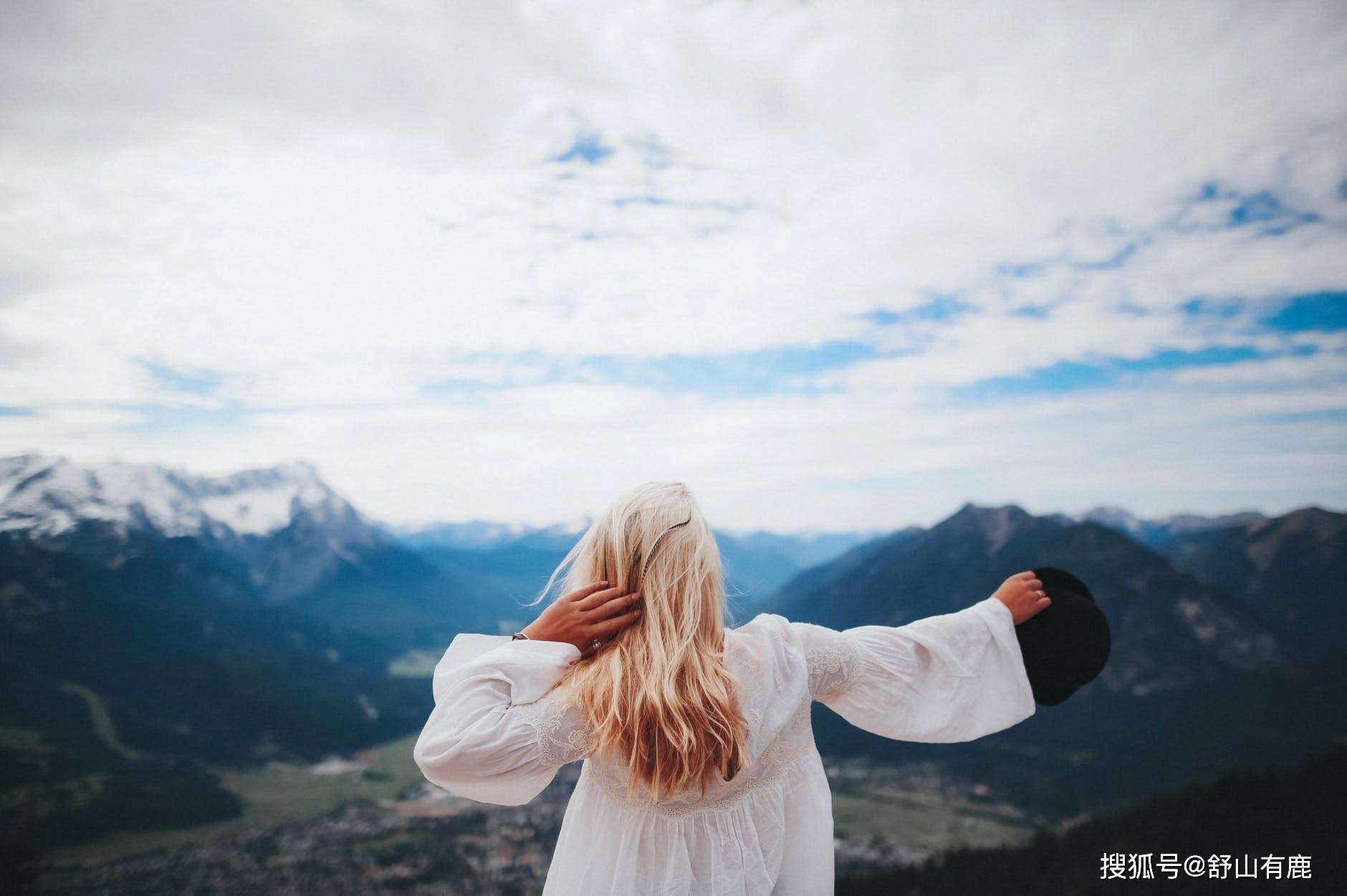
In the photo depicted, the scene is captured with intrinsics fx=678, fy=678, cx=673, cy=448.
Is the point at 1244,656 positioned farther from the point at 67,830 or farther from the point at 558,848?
the point at 67,830

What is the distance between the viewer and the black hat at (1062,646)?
2.91 meters

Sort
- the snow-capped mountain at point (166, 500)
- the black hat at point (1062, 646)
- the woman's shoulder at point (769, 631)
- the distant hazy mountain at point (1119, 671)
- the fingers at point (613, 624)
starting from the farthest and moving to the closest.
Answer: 1. the distant hazy mountain at point (1119, 671)
2. the snow-capped mountain at point (166, 500)
3. the black hat at point (1062, 646)
4. the woman's shoulder at point (769, 631)
5. the fingers at point (613, 624)

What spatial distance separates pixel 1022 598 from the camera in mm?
3008

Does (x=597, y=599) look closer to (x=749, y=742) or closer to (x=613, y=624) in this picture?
(x=613, y=624)

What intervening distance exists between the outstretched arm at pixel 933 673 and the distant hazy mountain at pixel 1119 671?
268 feet

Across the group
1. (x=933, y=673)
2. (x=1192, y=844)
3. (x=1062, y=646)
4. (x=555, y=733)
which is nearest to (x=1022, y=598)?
(x=1062, y=646)

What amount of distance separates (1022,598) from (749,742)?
1517mm

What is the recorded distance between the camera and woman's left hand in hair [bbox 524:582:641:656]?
7.32 feet

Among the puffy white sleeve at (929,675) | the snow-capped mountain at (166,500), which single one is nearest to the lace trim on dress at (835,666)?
the puffy white sleeve at (929,675)

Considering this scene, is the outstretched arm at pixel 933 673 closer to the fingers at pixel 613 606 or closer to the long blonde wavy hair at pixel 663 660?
the long blonde wavy hair at pixel 663 660

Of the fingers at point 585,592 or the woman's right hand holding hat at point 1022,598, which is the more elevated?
the fingers at point 585,592

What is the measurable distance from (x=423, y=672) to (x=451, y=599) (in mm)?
53526

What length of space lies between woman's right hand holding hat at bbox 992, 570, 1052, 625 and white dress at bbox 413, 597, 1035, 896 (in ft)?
1.06

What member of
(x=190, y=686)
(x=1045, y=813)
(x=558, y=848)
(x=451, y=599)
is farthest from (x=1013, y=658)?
(x=451, y=599)
